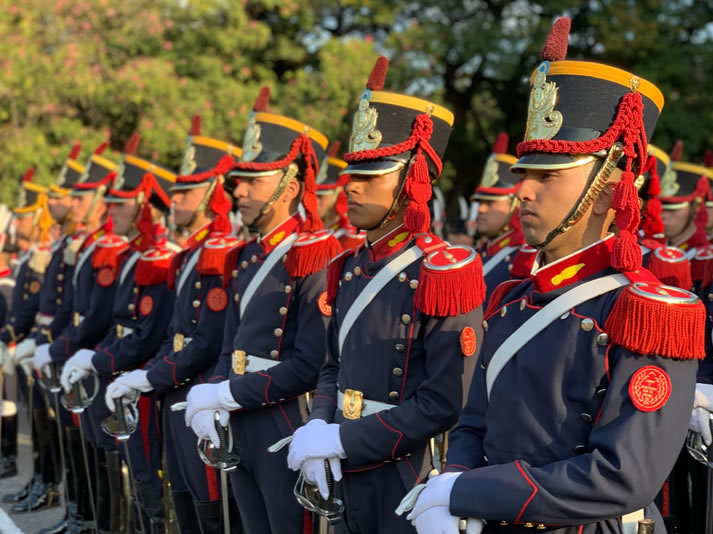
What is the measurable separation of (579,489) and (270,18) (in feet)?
56.5

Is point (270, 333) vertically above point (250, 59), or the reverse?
point (270, 333)

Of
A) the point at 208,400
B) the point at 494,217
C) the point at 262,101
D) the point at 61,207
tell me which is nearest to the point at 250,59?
the point at 61,207

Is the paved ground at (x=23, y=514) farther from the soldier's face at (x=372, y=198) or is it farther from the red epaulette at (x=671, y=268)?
the red epaulette at (x=671, y=268)

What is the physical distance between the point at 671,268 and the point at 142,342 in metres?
2.98

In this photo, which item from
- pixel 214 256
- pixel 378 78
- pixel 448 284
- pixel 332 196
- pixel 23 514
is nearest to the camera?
pixel 448 284

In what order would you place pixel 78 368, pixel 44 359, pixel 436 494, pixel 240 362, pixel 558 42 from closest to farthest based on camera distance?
pixel 436 494, pixel 558 42, pixel 240 362, pixel 78 368, pixel 44 359

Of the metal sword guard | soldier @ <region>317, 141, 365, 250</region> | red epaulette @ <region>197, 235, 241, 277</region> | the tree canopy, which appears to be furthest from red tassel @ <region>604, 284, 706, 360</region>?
the tree canopy

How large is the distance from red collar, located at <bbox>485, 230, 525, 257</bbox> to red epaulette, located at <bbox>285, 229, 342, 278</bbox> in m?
2.46

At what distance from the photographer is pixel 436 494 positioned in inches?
97.0

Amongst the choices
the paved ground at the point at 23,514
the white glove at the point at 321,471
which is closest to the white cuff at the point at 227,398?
the white glove at the point at 321,471

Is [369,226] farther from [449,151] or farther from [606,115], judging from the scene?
[449,151]

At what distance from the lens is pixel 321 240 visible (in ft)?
13.6

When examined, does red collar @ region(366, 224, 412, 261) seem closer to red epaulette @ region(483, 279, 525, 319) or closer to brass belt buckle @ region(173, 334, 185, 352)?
red epaulette @ region(483, 279, 525, 319)

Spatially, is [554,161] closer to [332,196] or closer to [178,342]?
[178,342]
